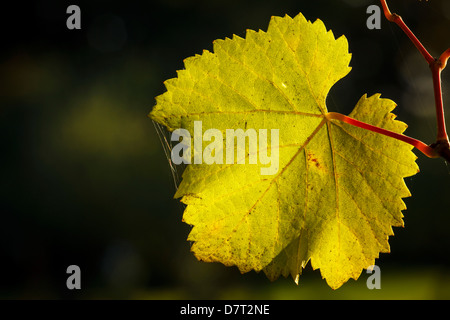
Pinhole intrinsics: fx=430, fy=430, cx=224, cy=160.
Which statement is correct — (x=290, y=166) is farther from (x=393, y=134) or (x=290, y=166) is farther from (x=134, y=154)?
(x=134, y=154)

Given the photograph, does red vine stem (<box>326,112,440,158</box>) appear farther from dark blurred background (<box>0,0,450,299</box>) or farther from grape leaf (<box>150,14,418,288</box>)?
dark blurred background (<box>0,0,450,299</box>)

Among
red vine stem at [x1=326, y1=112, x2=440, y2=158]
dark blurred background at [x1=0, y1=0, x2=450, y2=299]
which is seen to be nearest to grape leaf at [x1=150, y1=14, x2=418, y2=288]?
red vine stem at [x1=326, y1=112, x2=440, y2=158]

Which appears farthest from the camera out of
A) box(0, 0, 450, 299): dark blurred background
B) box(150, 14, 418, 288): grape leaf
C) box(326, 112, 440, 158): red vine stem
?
box(0, 0, 450, 299): dark blurred background

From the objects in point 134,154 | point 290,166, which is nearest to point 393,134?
point 290,166

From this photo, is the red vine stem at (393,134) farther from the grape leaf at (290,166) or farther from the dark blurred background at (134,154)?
the dark blurred background at (134,154)

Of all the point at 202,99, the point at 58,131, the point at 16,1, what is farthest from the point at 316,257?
the point at 16,1

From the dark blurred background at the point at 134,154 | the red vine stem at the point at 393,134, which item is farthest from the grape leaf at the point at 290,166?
the dark blurred background at the point at 134,154
